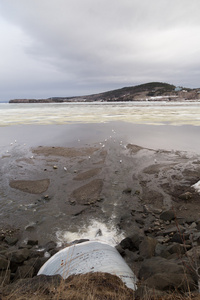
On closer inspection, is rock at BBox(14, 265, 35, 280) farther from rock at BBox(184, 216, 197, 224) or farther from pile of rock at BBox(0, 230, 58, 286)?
rock at BBox(184, 216, 197, 224)

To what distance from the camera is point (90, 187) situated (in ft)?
29.1

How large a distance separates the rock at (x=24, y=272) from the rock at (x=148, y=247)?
2.64 metres

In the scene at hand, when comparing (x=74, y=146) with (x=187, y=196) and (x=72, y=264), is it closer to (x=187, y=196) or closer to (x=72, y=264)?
(x=187, y=196)

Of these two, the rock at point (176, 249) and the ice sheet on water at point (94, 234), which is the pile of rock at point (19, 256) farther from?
the rock at point (176, 249)

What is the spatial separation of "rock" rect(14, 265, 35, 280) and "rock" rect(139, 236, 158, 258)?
2637 mm

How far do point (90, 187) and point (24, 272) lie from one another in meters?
5.03

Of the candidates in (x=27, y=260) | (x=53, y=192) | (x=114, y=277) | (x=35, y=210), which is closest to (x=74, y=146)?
(x=53, y=192)

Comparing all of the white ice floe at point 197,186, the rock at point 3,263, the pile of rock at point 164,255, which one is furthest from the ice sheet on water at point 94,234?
the white ice floe at point 197,186

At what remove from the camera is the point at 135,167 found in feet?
36.8

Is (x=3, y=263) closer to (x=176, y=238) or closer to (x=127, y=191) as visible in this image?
(x=176, y=238)

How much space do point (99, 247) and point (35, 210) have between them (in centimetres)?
378

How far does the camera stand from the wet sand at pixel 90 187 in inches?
258

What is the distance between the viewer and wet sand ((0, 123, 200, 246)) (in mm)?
6557

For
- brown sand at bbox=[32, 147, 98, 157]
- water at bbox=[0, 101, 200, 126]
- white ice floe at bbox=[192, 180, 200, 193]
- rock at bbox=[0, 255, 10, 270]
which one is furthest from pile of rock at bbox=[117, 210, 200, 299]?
water at bbox=[0, 101, 200, 126]
